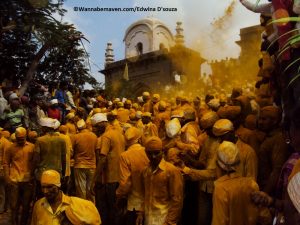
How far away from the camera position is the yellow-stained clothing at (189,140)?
283 inches

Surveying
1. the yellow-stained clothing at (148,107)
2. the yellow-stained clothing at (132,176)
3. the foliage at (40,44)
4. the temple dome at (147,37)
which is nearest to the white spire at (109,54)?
the temple dome at (147,37)

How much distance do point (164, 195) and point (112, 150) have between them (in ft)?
9.52

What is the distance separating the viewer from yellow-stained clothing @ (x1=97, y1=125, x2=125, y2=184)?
8.81m

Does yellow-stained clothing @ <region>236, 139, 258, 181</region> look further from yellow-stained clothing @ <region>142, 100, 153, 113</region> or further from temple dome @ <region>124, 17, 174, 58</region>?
temple dome @ <region>124, 17, 174, 58</region>

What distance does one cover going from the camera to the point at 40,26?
15938mm

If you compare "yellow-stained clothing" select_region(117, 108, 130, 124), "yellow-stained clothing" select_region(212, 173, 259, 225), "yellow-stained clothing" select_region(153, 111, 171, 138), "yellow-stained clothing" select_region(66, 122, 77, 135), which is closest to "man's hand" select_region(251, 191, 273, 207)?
"yellow-stained clothing" select_region(212, 173, 259, 225)

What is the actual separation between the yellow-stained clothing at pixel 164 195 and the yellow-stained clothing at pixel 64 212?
1270 millimetres

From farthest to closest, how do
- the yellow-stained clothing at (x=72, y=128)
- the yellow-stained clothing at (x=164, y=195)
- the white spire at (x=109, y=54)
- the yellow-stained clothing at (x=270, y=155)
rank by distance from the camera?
the white spire at (x=109, y=54) → the yellow-stained clothing at (x=72, y=128) → the yellow-stained clothing at (x=164, y=195) → the yellow-stained clothing at (x=270, y=155)

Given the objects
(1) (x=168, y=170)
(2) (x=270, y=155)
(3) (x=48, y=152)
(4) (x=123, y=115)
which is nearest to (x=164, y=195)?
(1) (x=168, y=170)

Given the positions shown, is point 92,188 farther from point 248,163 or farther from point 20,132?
point 248,163

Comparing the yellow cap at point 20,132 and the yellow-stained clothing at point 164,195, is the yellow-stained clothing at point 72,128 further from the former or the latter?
the yellow-stained clothing at point 164,195

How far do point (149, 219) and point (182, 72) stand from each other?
26.9 meters

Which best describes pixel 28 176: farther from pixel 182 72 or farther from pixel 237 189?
pixel 182 72

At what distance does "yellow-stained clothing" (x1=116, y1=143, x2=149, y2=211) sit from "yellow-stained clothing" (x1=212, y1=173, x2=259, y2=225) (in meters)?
2.01
